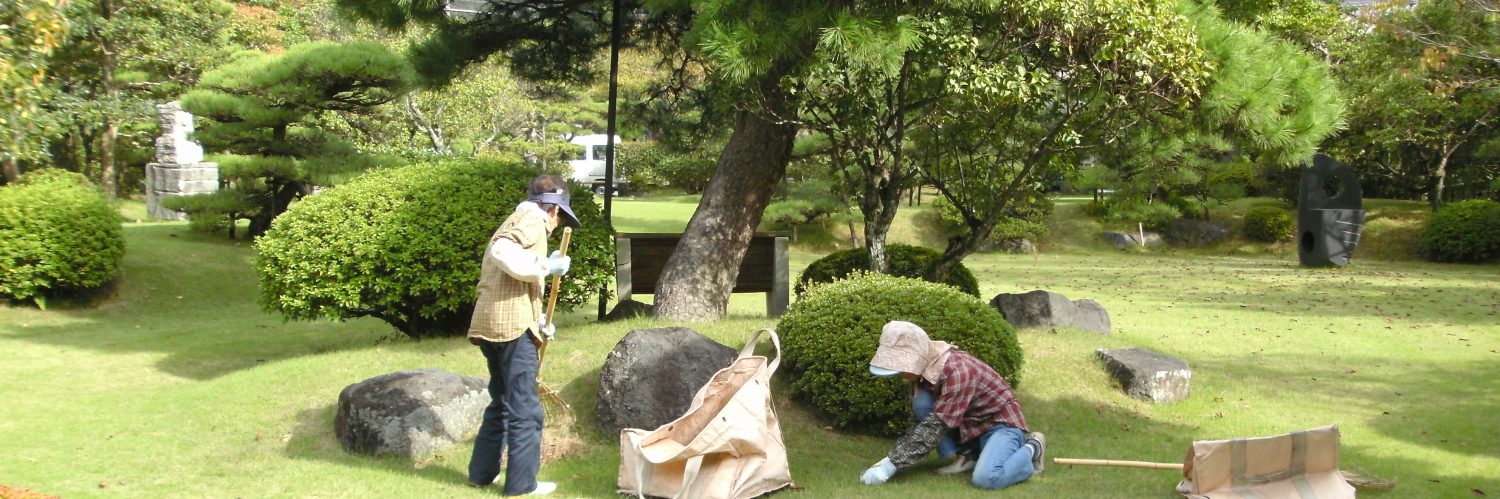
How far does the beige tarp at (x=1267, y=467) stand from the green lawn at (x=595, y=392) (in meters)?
0.33

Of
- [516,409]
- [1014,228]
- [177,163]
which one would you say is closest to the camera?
[516,409]

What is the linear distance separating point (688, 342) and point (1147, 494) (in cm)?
283

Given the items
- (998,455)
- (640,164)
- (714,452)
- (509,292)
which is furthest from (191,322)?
(640,164)

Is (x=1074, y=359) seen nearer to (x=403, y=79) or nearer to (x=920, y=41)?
(x=920, y=41)

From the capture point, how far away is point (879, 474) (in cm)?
577

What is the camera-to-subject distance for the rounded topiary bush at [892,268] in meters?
9.67

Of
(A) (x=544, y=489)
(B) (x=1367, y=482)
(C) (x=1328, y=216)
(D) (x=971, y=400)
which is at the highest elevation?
(C) (x=1328, y=216)

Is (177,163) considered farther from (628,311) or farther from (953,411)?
(953,411)

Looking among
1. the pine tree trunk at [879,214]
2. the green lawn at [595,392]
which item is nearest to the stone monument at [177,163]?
the green lawn at [595,392]

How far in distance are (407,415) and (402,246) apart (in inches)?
85.1

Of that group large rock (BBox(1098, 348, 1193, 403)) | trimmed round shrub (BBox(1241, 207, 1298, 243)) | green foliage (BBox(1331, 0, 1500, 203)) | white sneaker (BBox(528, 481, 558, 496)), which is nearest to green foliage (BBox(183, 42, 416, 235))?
white sneaker (BBox(528, 481, 558, 496))

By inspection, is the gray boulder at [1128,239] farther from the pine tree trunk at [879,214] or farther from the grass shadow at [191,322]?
the grass shadow at [191,322]

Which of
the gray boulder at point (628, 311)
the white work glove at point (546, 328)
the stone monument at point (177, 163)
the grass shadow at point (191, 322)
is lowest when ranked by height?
the grass shadow at point (191, 322)

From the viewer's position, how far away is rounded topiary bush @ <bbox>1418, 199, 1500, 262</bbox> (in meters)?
20.1
